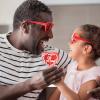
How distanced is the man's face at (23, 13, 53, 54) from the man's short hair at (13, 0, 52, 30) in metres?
0.02

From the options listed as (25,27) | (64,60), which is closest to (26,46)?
(25,27)

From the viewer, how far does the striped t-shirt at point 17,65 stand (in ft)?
4.37

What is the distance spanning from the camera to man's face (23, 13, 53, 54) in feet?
4.31

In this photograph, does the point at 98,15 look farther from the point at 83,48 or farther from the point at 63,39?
the point at 83,48

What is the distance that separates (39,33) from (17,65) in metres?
0.19

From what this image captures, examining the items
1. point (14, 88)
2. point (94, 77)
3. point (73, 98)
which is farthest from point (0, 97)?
point (94, 77)

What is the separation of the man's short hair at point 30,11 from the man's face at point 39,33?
2 centimetres

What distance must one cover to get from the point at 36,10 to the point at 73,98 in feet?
1.44

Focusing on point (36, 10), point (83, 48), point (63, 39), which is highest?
point (36, 10)

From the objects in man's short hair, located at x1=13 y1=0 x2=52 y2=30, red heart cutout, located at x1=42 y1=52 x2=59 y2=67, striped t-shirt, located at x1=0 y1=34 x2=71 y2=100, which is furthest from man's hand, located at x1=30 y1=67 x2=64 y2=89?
man's short hair, located at x1=13 y1=0 x2=52 y2=30

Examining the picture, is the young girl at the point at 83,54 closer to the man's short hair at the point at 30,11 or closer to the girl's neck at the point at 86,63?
the girl's neck at the point at 86,63

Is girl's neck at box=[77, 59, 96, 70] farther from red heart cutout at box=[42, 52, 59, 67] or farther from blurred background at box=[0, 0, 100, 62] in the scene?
blurred background at box=[0, 0, 100, 62]

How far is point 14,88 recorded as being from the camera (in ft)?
3.86

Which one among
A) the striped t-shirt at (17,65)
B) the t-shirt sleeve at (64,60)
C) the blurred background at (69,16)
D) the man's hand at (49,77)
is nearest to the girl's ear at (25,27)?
the striped t-shirt at (17,65)
